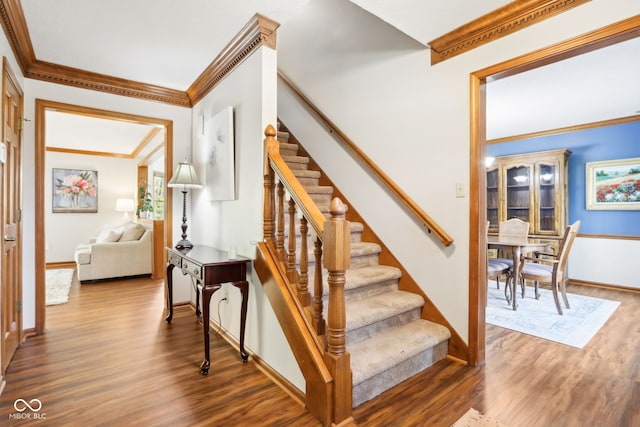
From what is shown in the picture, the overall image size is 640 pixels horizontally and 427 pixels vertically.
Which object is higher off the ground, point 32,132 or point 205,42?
point 205,42

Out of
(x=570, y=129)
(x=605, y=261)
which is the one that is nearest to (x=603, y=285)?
(x=605, y=261)

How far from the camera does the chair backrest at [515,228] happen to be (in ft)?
13.9

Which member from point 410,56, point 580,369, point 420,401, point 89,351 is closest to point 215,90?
point 410,56

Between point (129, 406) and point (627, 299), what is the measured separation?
17.6 ft

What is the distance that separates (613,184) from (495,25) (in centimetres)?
398

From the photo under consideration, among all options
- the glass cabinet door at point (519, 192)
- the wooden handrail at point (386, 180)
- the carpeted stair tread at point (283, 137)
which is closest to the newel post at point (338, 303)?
the wooden handrail at point (386, 180)

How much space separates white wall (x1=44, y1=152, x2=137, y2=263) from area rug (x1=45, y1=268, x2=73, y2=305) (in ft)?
2.66

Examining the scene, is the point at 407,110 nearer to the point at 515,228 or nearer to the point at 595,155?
the point at 515,228

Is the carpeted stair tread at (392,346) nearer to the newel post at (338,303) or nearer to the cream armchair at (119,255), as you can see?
the newel post at (338,303)

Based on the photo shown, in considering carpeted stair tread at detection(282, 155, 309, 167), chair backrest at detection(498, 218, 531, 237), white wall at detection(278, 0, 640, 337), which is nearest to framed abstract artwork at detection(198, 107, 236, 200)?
carpeted stair tread at detection(282, 155, 309, 167)

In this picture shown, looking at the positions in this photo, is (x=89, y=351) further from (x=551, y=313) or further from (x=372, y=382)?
(x=551, y=313)

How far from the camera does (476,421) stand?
1.62m

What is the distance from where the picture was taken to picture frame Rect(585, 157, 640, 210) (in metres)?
4.34

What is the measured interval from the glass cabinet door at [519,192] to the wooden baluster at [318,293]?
4.64m
